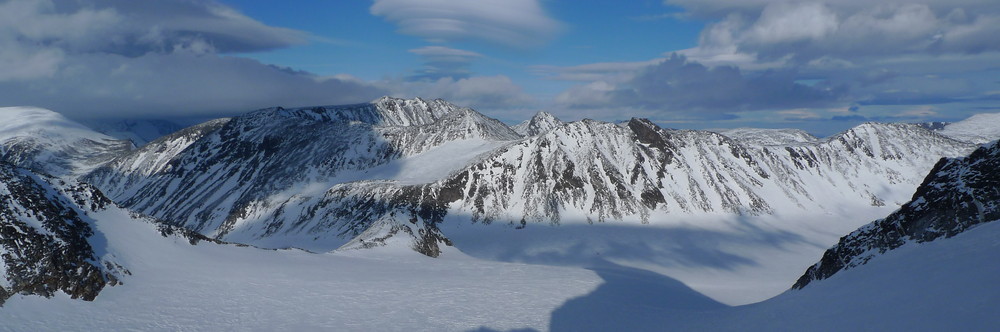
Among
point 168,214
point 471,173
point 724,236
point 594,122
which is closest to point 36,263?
point 471,173

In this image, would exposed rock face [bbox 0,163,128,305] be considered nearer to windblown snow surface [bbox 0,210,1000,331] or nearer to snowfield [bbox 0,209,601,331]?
snowfield [bbox 0,209,601,331]

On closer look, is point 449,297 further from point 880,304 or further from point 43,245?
point 880,304

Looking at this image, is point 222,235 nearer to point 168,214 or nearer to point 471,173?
point 168,214

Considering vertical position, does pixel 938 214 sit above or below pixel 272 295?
above

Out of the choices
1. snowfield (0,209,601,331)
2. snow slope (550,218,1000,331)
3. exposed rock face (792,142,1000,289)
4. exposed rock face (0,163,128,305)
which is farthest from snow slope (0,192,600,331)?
exposed rock face (792,142,1000,289)

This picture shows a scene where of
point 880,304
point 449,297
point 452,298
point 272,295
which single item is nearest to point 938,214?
point 880,304

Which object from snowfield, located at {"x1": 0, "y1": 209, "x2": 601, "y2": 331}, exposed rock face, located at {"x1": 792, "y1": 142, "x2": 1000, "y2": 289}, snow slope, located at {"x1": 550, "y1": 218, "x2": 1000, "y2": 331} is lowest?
snowfield, located at {"x1": 0, "y1": 209, "x2": 601, "y2": 331}
